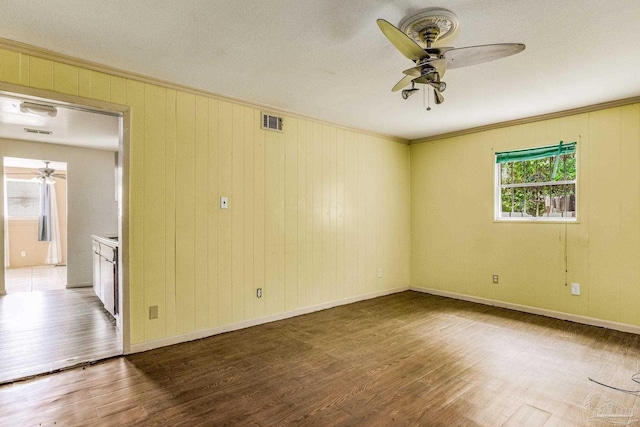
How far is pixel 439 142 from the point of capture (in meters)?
5.26

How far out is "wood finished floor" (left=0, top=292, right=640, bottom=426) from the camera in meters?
2.07

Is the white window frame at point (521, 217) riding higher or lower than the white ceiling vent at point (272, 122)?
lower

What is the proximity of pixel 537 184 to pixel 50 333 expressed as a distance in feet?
19.2

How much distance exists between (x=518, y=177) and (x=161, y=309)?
15.1ft

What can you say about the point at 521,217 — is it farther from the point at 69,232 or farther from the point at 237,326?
the point at 69,232

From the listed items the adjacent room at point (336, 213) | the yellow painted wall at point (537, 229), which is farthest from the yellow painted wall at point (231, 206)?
the yellow painted wall at point (537, 229)

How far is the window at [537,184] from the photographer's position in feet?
13.3

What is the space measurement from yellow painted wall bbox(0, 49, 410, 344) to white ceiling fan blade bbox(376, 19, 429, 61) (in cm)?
216

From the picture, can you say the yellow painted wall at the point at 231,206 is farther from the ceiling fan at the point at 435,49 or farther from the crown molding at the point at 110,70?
the ceiling fan at the point at 435,49

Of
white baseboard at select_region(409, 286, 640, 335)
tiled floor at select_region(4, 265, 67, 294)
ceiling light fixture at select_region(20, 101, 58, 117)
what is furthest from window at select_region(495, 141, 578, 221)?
tiled floor at select_region(4, 265, 67, 294)

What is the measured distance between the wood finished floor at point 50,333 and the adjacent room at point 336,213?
0.11 ft

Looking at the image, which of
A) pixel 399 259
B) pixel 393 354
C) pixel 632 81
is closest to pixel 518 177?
pixel 632 81

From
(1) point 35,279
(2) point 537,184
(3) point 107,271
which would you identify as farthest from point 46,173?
(2) point 537,184

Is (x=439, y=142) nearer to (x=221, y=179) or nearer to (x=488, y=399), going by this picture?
(x=221, y=179)
